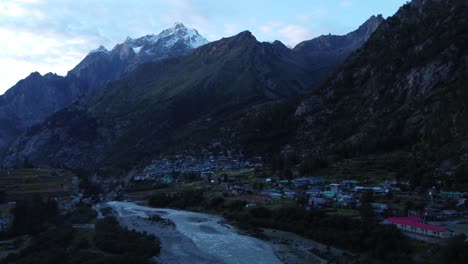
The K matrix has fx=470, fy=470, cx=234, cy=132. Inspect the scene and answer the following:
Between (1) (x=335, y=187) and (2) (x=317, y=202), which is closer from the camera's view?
(2) (x=317, y=202)

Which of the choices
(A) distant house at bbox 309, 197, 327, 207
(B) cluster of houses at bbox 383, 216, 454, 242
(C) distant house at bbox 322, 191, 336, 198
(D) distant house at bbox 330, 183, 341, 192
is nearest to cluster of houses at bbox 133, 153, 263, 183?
(D) distant house at bbox 330, 183, 341, 192

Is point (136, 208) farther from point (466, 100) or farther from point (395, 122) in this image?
point (466, 100)

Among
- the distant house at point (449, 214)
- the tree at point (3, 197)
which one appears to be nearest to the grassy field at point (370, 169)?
the distant house at point (449, 214)

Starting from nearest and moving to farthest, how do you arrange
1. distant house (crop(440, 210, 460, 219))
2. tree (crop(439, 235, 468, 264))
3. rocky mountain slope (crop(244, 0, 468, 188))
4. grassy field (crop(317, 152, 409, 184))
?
tree (crop(439, 235, 468, 264))
distant house (crop(440, 210, 460, 219))
grassy field (crop(317, 152, 409, 184))
rocky mountain slope (crop(244, 0, 468, 188))

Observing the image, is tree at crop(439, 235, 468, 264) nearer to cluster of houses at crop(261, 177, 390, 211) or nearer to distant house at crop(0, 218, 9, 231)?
cluster of houses at crop(261, 177, 390, 211)

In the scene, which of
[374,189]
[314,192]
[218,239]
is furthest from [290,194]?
[218,239]

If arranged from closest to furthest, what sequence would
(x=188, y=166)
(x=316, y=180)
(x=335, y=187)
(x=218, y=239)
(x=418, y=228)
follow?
(x=418, y=228)
(x=218, y=239)
(x=335, y=187)
(x=316, y=180)
(x=188, y=166)

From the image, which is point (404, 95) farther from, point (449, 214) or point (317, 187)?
point (449, 214)
